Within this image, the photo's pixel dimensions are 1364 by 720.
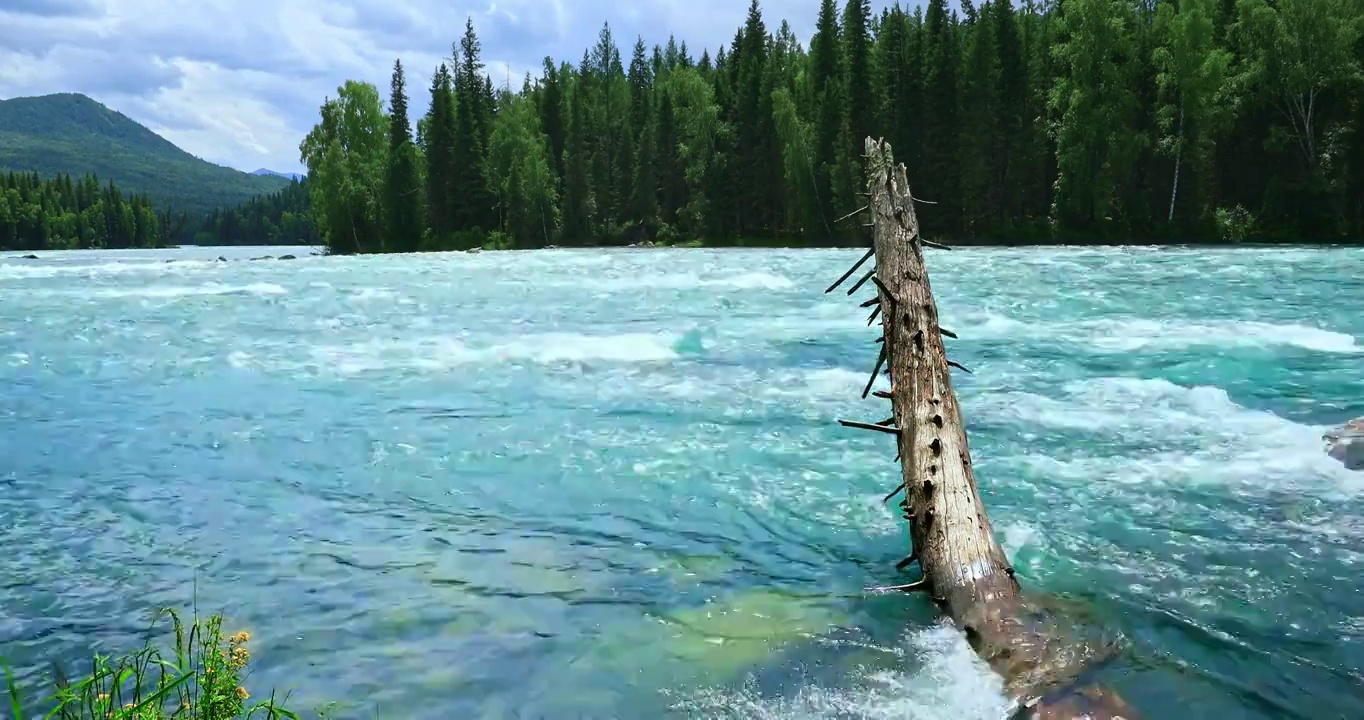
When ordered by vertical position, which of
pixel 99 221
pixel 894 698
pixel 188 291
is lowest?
pixel 894 698

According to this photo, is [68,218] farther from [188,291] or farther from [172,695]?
[172,695]

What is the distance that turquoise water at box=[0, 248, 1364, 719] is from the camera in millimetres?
4910

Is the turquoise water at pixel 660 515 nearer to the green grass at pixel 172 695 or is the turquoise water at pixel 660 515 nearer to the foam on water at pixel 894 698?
the foam on water at pixel 894 698

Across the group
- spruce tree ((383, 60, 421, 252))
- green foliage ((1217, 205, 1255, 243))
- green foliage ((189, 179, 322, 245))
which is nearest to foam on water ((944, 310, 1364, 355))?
green foliage ((1217, 205, 1255, 243))

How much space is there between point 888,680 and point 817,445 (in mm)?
4864

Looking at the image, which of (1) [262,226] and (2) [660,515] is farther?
(1) [262,226]

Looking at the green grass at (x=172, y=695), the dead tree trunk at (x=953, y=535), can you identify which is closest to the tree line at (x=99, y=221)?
the dead tree trunk at (x=953, y=535)

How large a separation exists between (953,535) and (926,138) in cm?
6617

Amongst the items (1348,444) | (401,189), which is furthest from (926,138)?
(1348,444)

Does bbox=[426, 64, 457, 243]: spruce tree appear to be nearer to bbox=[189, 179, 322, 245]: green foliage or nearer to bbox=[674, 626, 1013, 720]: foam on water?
bbox=[674, 626, 1013, 720]: foam on water

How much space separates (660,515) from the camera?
24.8 feet

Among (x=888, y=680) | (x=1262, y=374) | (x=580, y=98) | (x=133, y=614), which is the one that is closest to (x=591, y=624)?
(x=888, y=680)

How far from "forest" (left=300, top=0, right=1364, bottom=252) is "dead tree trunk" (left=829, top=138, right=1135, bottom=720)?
5103 cm

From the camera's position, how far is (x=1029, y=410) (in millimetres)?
10742
